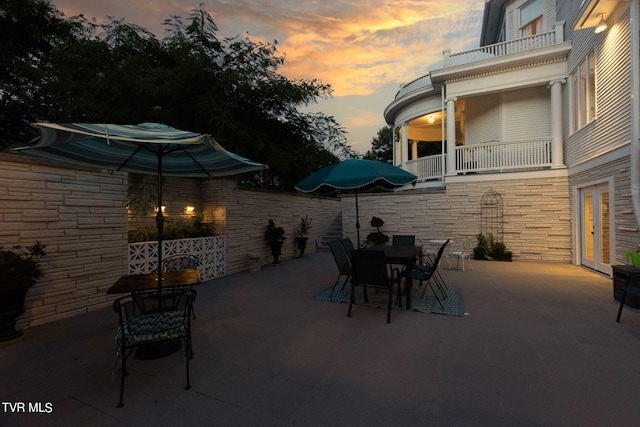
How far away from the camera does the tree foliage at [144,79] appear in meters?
6.52

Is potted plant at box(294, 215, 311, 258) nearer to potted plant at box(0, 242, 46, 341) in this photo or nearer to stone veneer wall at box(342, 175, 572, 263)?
stone veneer wall at box(342, 175, 572, 263)

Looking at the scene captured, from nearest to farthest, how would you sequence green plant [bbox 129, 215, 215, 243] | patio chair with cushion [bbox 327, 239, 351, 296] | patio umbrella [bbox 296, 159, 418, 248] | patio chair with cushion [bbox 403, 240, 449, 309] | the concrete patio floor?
1. the concrete patio floor
2. patio chair with cushion [bbox 403, 240, 449, 309]
3. patio umbrella [bbox 296, 159, 418, 248]
4. patio chair with cushion [bbox 327, 239, 351, 296]
5. green plant [bbox 129, 215, 215, 243]

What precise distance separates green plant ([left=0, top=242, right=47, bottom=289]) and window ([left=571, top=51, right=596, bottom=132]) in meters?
10.5

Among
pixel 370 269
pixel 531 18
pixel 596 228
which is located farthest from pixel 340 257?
pixel 531 18

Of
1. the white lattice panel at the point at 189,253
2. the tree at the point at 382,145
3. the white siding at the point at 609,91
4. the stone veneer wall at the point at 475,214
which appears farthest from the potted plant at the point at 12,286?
the tree at the point at 382,145

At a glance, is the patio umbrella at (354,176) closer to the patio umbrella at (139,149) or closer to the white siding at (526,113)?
the patio umbrella at (139,149)

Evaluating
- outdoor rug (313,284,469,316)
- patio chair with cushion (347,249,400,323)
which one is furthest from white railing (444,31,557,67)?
patio chair with cushion (347,249,400,323)

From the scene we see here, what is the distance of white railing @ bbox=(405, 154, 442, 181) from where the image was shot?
10.3m

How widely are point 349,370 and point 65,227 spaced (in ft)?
14.3

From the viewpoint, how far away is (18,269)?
3197 millimetres

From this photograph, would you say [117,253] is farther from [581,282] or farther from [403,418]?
[581,282]

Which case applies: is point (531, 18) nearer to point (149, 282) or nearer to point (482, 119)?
point (482, 119)

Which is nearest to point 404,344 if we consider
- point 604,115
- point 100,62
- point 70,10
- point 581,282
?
point 581,282

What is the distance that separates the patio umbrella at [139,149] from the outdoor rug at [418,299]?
2608 mm
